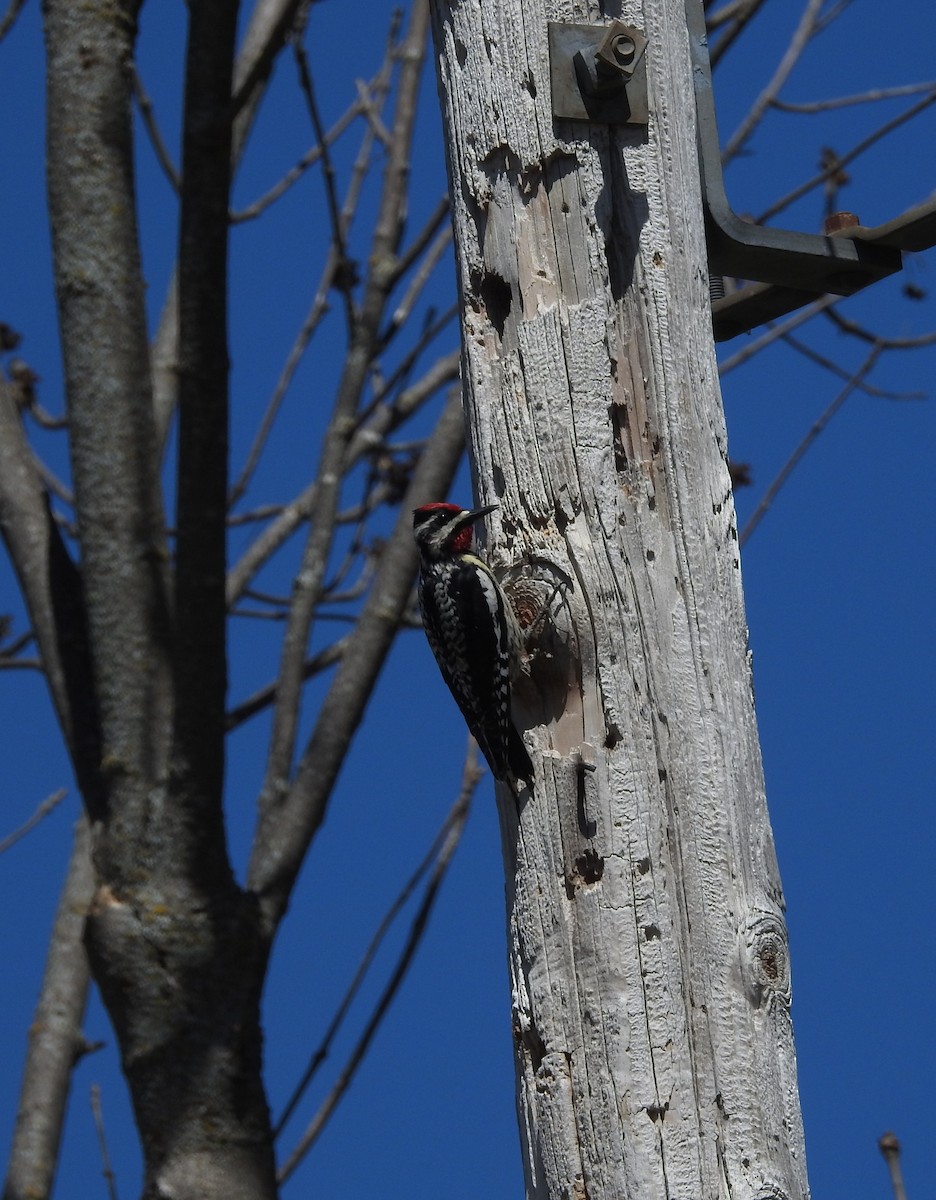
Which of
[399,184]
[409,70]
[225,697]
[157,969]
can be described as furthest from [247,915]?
[409,70]

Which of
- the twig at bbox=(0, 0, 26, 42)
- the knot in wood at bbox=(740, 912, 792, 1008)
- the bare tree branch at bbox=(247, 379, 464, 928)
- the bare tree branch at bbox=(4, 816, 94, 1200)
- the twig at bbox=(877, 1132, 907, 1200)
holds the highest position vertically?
the twig at bbox=(0, 0, 26, 42)

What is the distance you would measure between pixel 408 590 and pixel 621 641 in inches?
72.5

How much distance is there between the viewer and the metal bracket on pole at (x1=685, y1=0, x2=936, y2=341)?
8.60ft

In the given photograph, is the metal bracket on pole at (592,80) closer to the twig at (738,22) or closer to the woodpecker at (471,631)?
the woodpecker at (471,631)

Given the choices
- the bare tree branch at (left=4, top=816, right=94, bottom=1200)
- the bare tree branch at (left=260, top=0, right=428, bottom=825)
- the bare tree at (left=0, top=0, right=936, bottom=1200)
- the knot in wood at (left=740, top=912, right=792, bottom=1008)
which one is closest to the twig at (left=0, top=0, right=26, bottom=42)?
the bare tree at (left=0, top=0, right=936, bottom=1200)

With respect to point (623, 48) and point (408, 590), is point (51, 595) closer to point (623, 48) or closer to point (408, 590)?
point (408, 590)

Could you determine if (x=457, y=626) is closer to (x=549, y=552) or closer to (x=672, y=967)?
(x=549, y=552)

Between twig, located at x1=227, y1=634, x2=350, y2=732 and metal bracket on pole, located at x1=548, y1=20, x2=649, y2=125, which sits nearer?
metal bracket on pole, located at x1=548, y1=20, x2=649, y2=125

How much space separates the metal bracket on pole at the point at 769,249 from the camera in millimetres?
2621

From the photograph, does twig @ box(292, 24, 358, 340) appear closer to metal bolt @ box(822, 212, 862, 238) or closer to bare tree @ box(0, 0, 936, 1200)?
bare tree @ box(0, 0, 936, 1200)

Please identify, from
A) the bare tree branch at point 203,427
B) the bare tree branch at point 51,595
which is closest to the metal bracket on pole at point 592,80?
the bare tree branch at point 203,427

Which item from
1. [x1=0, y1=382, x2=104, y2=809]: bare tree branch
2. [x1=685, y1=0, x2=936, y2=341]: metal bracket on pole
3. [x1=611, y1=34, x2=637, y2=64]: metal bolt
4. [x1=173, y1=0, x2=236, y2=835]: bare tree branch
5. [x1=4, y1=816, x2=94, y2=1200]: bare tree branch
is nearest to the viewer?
[x1=611, y1=34, x2=637, y2=64]: metal bolt

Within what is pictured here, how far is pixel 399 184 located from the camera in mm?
4828

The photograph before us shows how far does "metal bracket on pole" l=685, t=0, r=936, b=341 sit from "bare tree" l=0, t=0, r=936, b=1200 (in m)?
0.13
